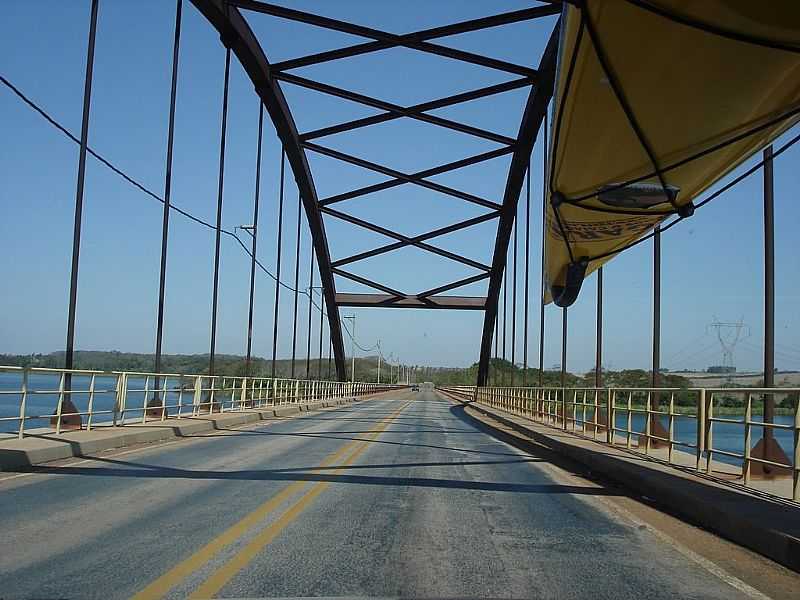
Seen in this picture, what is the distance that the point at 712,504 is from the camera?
7.79 m

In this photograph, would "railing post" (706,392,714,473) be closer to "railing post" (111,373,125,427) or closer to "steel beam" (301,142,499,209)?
"railing post" (111,373,125,427)

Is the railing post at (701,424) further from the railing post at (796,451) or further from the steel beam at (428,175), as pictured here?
the steel beam at (428,175)

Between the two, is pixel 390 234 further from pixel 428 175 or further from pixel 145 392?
pixel 145 392

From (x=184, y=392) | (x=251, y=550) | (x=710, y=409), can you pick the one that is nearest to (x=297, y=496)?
(x=251, y=550)

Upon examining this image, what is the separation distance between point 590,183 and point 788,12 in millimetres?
5071

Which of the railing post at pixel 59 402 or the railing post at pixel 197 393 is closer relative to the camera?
the railing post at pixel 59 402

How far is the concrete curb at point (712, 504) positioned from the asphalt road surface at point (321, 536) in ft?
1.99

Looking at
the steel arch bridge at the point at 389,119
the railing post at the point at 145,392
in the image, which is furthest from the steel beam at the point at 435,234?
the railing post at the point at 145,392

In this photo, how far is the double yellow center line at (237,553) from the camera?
4965mm

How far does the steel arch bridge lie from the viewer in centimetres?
Answer: 2697

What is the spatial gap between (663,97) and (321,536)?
547 centimetres

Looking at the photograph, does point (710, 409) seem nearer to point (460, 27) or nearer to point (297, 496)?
point (297, 496)

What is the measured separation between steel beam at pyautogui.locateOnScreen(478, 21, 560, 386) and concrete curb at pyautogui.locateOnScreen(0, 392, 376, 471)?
16.6m

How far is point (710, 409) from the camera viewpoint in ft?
33.0
